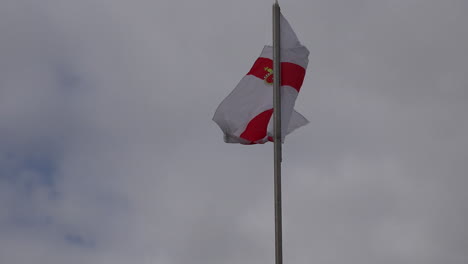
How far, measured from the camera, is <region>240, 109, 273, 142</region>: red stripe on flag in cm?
2642

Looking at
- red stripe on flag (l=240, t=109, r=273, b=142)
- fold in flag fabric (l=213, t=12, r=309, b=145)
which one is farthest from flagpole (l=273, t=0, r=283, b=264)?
red stripe on flag (l=240, t=109, r=273, b=142)

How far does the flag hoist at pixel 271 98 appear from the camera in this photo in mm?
23906

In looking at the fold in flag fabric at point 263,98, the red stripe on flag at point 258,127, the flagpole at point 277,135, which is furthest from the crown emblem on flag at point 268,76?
the flagpole at point 277,135

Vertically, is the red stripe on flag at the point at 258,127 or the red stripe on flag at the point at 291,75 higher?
the red stripe on flag at the point at 291,75

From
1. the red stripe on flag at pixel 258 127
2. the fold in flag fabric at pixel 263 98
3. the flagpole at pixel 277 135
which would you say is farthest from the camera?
the red stripe on flag at pixel 258 127

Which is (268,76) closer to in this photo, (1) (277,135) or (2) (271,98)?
(2) (271,98)

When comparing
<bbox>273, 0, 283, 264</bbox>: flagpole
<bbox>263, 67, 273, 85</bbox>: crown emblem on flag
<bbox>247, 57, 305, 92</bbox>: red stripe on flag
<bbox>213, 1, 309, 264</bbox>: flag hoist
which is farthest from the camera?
<bbox>263, 67, 273, 85</bbox>: crown emblem on flag

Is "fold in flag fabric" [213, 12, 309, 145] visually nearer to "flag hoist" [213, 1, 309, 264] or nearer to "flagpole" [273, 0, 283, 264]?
"flag hoist" [213, 1, 309, 264]

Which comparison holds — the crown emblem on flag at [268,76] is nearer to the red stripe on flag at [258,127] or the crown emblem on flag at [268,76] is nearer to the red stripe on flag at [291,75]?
the red stripe on flag at [291,75]

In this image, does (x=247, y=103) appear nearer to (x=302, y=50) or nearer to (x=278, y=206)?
(x=302, y=50)

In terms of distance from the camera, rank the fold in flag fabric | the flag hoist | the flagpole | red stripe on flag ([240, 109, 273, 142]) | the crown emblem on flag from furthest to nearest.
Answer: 1. the crown emblem on flag
2. red stripe on flag ([240, 109, 273, 142])
3. the fold in flag fabric
4. the flag hoist
5. the flagpole

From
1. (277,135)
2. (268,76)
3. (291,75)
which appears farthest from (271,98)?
(277,135)

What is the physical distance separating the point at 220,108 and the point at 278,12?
4.81 m

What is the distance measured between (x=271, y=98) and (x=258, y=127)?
46.6 inches
